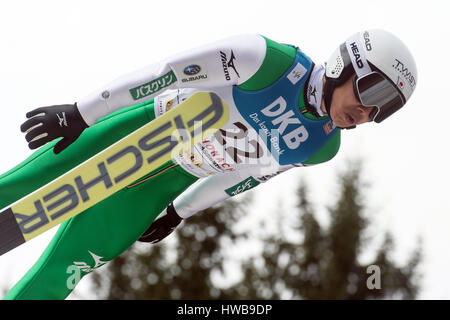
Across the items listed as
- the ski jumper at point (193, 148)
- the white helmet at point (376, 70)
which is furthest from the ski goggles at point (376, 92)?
the ski jumper at point (193, 148)

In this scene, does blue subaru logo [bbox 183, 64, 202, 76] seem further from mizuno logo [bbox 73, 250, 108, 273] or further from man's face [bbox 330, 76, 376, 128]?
mizuno logo [bbox 73, 250, 108, 273]

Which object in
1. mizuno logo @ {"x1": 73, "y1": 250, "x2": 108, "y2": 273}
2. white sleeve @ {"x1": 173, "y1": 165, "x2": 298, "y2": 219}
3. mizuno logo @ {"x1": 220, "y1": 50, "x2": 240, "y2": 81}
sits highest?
mizuno logo @ {"x1": 220, "y1": 50, "x2": 240, "y2": 81}

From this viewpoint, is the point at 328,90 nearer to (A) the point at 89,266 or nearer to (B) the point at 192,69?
(B) the point at 192,69

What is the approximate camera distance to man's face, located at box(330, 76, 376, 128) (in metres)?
2.60

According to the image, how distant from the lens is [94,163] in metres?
2.78

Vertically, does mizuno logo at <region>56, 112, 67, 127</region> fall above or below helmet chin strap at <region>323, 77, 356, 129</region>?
above

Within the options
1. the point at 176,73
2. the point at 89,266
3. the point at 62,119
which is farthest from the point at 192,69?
the point at 89,266

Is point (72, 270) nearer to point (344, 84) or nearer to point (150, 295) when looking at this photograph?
point (344, 84)

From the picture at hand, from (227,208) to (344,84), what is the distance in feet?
34.9

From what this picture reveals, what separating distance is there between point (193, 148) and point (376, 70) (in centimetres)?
91

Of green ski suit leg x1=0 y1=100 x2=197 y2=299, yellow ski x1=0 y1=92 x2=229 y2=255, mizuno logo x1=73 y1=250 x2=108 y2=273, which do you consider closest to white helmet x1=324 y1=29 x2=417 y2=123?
yellow ski x1=0 y1=92 x2=229 y2=255

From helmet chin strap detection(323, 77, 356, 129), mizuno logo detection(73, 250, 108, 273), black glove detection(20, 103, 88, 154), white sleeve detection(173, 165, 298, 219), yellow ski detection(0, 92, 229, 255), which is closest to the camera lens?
black glove detection(20, 103, 88, 154)
